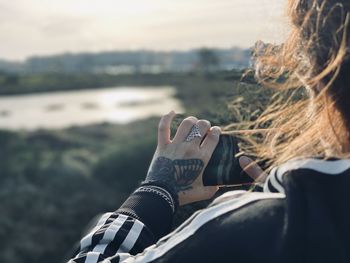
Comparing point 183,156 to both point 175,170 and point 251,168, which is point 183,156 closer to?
point 175,170

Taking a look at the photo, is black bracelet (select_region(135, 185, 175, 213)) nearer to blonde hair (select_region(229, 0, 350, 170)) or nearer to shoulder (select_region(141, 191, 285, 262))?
blonde hair (select_region(229, 0, 350, 170))

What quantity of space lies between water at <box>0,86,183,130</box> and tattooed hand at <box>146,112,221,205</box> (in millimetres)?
12913

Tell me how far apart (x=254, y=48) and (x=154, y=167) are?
387 millimetres

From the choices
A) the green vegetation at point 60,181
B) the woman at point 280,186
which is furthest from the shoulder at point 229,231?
the green vegetation at point 60,181

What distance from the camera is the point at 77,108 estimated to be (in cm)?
1998

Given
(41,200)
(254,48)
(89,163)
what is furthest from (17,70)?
(254,48)

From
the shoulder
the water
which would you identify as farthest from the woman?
the water

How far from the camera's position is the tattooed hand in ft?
4.55

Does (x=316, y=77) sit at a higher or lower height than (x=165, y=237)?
higher

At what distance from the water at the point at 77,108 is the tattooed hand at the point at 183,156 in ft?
42.4

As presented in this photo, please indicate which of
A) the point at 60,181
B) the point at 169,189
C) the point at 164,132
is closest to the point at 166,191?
the point at 169,189

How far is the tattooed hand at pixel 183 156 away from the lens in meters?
1.39

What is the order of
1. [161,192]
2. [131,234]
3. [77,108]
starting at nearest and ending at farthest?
1. [131,234]
2. [161,192]
3. [77,108]

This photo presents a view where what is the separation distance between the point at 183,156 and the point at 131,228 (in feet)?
0.75
